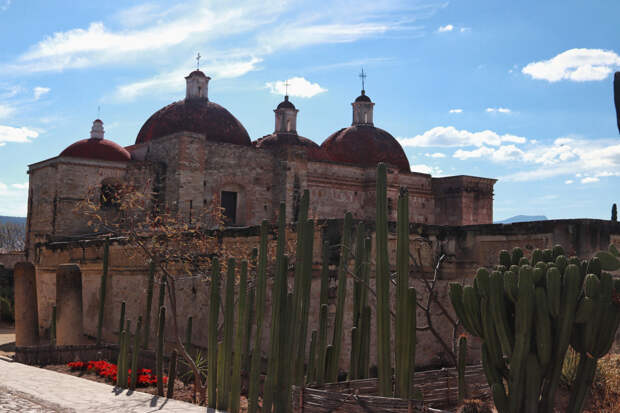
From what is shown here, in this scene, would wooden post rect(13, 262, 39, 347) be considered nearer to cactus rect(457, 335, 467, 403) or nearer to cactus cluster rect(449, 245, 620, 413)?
cactus rect(457, 335, 467, 403)

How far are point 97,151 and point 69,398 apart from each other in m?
16.7

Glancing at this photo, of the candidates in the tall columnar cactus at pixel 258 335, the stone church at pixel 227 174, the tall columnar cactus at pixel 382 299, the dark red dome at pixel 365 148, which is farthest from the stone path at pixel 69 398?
the dark red dome at pixel 365 148

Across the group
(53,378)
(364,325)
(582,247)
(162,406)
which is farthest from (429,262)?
(53,378)

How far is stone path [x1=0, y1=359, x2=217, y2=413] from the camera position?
6984 millimetres

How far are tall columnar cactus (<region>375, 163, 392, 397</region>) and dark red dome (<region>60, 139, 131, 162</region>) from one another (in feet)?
59.7

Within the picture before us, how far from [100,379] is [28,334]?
4201mm

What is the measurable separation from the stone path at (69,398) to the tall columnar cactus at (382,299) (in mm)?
2015

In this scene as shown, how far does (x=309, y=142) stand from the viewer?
30531 mm

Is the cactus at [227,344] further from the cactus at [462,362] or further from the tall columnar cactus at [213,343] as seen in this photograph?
the cactus at [462,362]

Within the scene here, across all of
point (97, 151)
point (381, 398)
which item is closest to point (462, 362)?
point (381, 398)

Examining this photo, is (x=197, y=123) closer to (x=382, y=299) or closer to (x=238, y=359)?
(x=238, y=359)

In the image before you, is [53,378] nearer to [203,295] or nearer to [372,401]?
[203,295]

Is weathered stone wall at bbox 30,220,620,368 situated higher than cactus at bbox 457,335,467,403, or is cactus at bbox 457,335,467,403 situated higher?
weathered stone wall at bbox 30,220,620,368

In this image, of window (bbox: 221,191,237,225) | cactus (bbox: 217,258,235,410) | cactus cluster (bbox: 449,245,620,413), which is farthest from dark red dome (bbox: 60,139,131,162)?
cactus cluster (bbox: 449,245,620,413)
